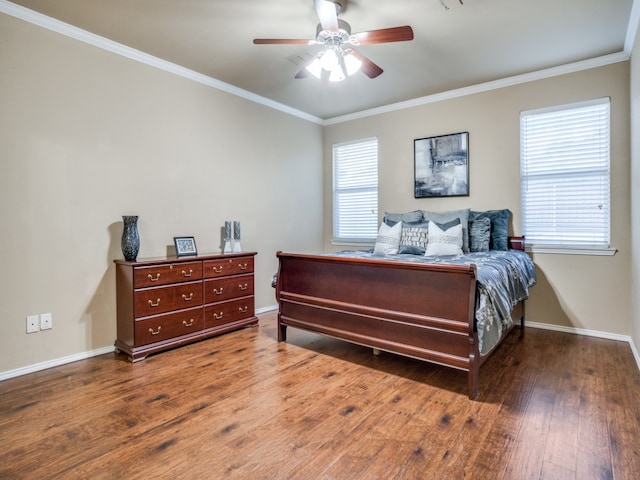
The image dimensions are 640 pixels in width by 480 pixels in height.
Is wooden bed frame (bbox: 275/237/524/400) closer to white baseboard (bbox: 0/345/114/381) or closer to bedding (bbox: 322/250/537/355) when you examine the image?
bedding (bbox: 322/250/537/355)

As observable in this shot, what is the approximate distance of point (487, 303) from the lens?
7.06 feet

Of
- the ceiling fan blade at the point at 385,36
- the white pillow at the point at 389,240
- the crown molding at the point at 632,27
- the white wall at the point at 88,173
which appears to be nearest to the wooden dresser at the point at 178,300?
the white wall at the point at 88,173

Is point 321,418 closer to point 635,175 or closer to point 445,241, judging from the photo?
point 445,241

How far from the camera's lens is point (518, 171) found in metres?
3.74

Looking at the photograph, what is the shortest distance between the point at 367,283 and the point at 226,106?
2.62 meters

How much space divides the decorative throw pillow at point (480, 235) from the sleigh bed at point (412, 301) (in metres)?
0.25

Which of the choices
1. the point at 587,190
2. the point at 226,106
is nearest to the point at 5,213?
the point at 226,106

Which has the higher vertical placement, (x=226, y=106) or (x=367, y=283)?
(x=226, y=106)

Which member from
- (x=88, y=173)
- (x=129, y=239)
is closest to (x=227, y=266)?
(x=129, y=239)

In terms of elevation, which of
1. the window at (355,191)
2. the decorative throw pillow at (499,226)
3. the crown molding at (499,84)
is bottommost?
the decorative throw pillow at (499,226)

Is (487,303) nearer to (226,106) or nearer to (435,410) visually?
(435,410)

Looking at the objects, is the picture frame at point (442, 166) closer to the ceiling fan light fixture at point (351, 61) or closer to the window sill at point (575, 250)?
the window sill at point (575, 250)

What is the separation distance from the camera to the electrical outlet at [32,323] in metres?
2.60

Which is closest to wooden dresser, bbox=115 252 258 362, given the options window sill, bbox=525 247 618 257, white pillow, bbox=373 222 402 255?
white pillow, bbox=373 222 402 255
